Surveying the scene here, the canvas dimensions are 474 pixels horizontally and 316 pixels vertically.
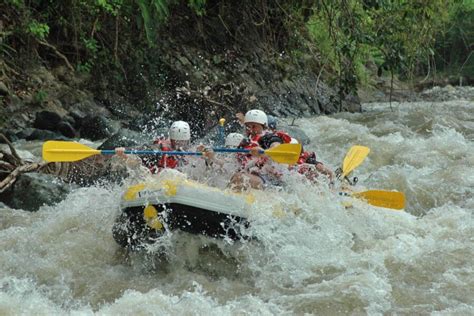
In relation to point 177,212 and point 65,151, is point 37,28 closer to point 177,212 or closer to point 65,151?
point 65,151

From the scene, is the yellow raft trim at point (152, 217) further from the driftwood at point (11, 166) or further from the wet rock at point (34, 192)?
the driftwood at point (11, 166)

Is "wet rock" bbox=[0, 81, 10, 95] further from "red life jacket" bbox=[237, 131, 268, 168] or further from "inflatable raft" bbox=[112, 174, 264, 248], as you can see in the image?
"inflatable raft" bbox=[112, 174, 264, 248]

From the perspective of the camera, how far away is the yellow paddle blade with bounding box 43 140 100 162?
18.3ft

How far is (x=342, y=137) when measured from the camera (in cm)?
1046

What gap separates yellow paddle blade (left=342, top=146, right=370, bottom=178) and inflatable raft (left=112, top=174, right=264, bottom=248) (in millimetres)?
2239

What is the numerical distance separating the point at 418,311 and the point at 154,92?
7.90m

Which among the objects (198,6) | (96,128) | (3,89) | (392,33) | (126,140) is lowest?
(96,128)

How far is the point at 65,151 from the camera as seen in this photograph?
561 cm

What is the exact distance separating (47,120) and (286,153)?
5017 millimetres

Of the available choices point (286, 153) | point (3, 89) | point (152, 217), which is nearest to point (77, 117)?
point (3, 89)

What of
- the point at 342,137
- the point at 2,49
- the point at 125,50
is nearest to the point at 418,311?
the point at 342,137

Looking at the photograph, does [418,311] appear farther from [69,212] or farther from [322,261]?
[69,212]

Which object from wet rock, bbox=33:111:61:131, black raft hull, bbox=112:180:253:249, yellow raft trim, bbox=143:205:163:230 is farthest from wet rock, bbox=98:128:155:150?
yellow raft trim, bbox=143:205:163:230

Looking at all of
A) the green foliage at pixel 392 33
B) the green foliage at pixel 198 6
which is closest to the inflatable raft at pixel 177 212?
the green foliage at pixel 392 33
